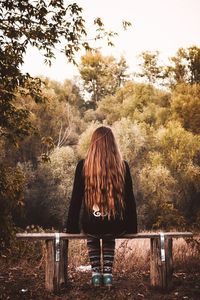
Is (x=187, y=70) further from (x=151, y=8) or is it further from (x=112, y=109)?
(x=151, y=8)

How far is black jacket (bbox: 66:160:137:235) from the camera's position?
4.34 m

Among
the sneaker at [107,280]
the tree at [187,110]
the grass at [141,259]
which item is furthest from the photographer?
the tree at [187,110]

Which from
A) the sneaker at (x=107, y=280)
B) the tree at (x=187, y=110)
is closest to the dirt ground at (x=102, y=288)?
the sneaker at (x=107, y=280)

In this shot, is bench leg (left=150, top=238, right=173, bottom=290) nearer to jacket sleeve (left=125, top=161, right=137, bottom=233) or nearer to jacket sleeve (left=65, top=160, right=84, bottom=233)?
jacket sleeve (left=125, top=161, right=137, bottom=233)

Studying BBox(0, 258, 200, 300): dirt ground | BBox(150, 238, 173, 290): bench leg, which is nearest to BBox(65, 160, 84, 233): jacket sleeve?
BBox(0, 258, 200, 300): dirt ground

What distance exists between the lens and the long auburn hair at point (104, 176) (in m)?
4.34

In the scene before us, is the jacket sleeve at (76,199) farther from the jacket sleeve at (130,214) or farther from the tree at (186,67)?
the tree at (186,67)

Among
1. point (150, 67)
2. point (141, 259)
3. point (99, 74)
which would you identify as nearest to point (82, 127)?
point (150, 67)

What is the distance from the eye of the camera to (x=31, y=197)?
25000mm

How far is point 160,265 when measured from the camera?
503 cm

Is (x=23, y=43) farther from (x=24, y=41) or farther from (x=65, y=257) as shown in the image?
(x=65, y=257)

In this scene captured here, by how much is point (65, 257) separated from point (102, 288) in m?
0.61

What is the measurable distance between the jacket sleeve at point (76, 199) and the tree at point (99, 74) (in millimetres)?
47274

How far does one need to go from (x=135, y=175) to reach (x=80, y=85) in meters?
26.3
